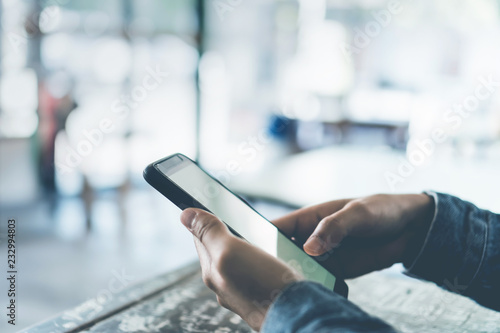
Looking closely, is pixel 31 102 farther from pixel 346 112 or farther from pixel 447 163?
pixel 346 112

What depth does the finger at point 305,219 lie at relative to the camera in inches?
30.3

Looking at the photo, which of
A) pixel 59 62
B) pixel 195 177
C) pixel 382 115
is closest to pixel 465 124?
pixel 382 115

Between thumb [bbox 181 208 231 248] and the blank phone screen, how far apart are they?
6 cm

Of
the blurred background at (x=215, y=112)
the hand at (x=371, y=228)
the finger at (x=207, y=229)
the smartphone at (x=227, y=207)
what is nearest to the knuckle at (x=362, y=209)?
the hand at (x=371, y=228)

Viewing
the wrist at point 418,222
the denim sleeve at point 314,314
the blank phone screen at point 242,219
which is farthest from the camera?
the wrist at point 418,222

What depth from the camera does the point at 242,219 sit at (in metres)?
0.66

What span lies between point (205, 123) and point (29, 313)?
12.1 ft

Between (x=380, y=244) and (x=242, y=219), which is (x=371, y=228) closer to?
(x=380, y=244)

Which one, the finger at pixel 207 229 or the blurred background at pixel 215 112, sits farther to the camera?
the blurred background at pixel 215 112

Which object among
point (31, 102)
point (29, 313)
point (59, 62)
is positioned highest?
point (59, 62)

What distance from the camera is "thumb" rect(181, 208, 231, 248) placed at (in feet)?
1.64

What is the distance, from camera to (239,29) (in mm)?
6105

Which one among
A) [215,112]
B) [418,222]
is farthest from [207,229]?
[215,112]

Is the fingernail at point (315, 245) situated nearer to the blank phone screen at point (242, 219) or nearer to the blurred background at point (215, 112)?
the blank phone screen at point (242, 219)
